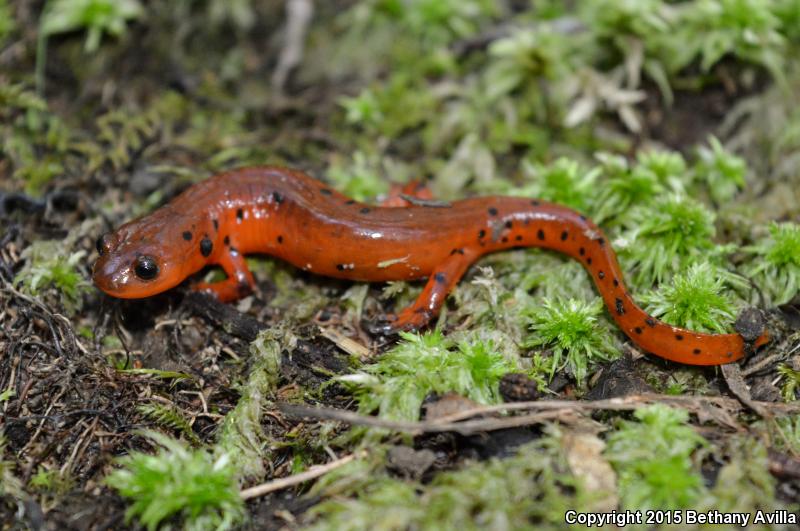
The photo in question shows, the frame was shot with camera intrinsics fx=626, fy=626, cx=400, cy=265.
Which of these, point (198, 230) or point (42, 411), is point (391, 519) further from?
point (198, 230)

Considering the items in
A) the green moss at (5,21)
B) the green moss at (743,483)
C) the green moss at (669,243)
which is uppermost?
the green moss at (5,21)

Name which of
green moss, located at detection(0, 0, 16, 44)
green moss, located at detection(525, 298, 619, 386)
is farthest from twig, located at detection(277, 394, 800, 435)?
green moss, located at detection(0, 0, 16, 44)

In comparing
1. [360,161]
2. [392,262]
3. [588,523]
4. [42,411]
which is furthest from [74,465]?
[360,161]

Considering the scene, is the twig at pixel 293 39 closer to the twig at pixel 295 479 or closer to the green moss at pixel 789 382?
the twig at pixel 295 479

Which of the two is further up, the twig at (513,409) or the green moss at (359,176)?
the green moss at (359,176)

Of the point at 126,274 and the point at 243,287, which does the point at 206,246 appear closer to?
the point at 243,287

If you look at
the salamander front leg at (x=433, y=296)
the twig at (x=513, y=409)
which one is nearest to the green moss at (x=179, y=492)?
the twig at (x=513, y=409)
